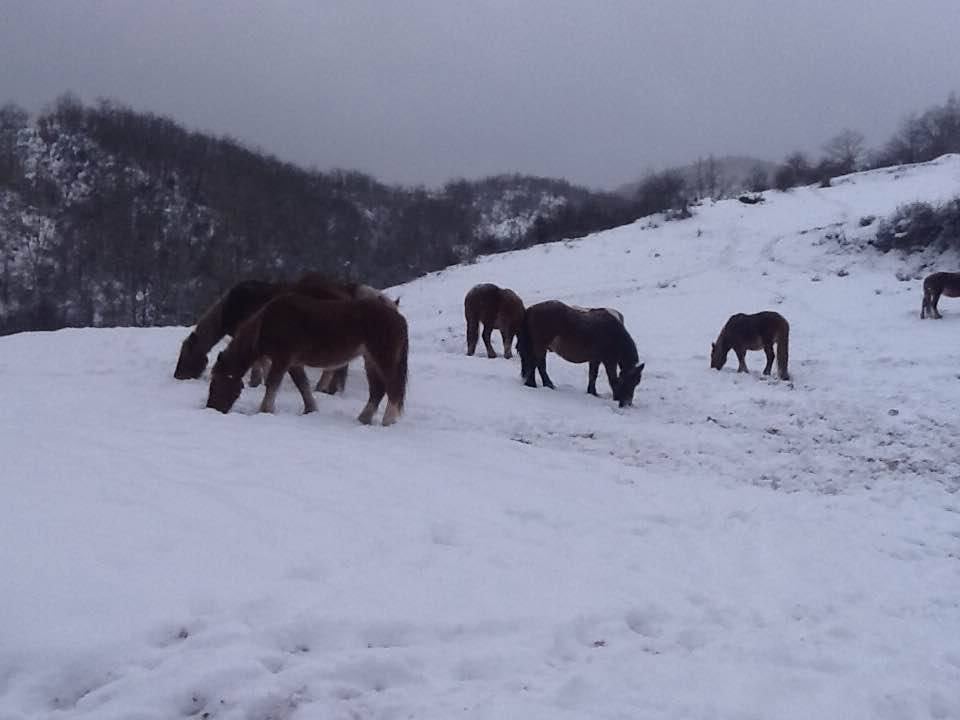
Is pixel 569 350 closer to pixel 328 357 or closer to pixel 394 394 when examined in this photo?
pixel 394 394

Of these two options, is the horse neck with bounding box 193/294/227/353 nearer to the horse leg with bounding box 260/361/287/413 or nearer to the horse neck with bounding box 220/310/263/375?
the horse neck with bounding box 220/310/263/375

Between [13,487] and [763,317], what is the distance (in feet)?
43.5

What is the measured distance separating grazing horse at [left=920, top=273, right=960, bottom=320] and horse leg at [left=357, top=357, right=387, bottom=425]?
1670 centimetres

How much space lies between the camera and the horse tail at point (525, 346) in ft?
38.3

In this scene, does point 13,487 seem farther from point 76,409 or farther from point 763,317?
point 763,317

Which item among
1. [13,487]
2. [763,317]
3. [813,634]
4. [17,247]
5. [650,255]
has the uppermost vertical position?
[17,247]

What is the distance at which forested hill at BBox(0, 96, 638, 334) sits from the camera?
172ft

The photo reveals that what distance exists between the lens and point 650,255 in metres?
31.6

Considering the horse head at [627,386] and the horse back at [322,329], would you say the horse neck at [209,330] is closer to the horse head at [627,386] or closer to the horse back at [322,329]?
the horse back at [322,329]

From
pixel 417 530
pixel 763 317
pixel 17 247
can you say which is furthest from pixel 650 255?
pixel 17 247

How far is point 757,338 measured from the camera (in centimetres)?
1442

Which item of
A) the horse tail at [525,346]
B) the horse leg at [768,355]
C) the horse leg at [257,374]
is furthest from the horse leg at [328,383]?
the horse leg at [768,355]

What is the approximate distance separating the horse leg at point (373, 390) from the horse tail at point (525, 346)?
12.3 feet

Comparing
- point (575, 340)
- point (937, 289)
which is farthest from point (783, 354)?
point (937, 289)
